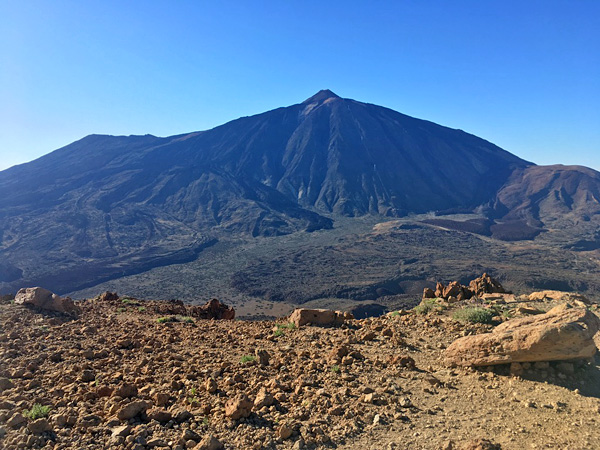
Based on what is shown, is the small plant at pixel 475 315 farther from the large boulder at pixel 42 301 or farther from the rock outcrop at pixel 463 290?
the large boulder at pixel 42 301

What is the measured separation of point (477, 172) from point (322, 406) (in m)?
128

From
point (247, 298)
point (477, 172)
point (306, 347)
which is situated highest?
point (477, 172)

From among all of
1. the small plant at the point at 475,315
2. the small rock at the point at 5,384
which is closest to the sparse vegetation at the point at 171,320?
the small rock at the point at 5,384

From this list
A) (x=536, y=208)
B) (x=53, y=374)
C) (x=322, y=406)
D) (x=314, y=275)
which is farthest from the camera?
(x=536, y=208)

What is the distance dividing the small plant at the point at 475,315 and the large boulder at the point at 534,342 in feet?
5.55

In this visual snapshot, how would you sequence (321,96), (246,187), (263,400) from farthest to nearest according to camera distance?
(321,96) < (246,187) < (263,400)

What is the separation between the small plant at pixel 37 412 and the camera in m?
3.89

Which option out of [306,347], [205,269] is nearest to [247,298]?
[205,269]

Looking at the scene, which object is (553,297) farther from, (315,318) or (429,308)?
(315,318)

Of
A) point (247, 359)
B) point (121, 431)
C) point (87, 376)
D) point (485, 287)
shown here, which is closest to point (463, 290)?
point (485, 287)

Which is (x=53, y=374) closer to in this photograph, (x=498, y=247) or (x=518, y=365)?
(x=518, y=365)

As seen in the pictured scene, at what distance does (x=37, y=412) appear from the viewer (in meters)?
3.95

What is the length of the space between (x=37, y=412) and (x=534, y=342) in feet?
19.0

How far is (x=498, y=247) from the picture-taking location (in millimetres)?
56875
